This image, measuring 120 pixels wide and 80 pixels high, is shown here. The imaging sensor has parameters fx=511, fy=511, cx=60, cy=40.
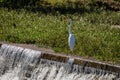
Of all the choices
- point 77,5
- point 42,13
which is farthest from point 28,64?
point 77,5

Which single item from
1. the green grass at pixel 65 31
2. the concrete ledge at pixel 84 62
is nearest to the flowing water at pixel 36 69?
the concrete ledge at pixel 84 62

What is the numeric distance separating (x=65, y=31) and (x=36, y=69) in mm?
3175

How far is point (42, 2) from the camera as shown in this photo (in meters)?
19.1

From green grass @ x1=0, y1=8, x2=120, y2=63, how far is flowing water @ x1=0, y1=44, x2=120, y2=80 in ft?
2.23

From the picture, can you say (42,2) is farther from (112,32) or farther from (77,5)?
(112,32)

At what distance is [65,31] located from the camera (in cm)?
1416

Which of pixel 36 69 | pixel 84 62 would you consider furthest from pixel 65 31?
pixel 84 62

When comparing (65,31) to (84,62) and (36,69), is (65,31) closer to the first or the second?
(36,69)

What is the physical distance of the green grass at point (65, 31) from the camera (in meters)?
12.0

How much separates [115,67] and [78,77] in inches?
32.6

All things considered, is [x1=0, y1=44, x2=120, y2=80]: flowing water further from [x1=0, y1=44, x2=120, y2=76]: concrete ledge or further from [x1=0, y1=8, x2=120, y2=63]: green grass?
[x1=0, y1=8, x2=120, y2=63]: green grass

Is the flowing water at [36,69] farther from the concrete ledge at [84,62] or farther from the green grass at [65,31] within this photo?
the green grass at [65,31]

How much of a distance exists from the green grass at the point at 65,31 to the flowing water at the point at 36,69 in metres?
0.68

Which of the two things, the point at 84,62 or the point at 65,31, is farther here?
the point at 65,31
